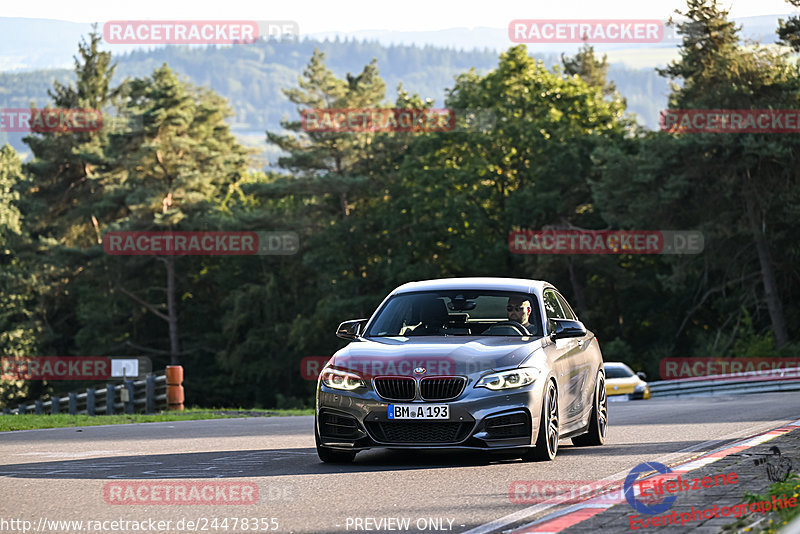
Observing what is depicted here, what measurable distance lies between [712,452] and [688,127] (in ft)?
134

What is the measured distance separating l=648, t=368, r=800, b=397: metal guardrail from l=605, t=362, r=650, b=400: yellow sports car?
1.95 meters

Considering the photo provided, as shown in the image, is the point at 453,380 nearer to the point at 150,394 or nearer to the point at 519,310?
the point at 519,310

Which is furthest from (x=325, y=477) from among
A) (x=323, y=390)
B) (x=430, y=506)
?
(x=430, y=506)

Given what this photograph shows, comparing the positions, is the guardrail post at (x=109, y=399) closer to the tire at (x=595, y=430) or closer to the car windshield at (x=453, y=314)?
the tire at (x=595, y=430)

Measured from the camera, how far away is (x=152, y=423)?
1992 cm

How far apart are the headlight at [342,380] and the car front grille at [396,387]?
0.52 ft

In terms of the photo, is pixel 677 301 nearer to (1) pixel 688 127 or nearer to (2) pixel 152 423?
(1) pixel 688 127

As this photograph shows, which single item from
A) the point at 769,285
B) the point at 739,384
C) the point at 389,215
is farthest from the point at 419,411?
the point at 389,215

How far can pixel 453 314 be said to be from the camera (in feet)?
40.5

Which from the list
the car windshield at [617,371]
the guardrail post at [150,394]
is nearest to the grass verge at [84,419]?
the guardrail post at [150,394]

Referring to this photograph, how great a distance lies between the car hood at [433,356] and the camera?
1095cm

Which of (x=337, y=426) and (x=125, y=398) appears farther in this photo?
(x=125, y=398)

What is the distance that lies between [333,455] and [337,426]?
0.40 m

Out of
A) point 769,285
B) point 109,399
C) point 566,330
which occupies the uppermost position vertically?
point 566,330
